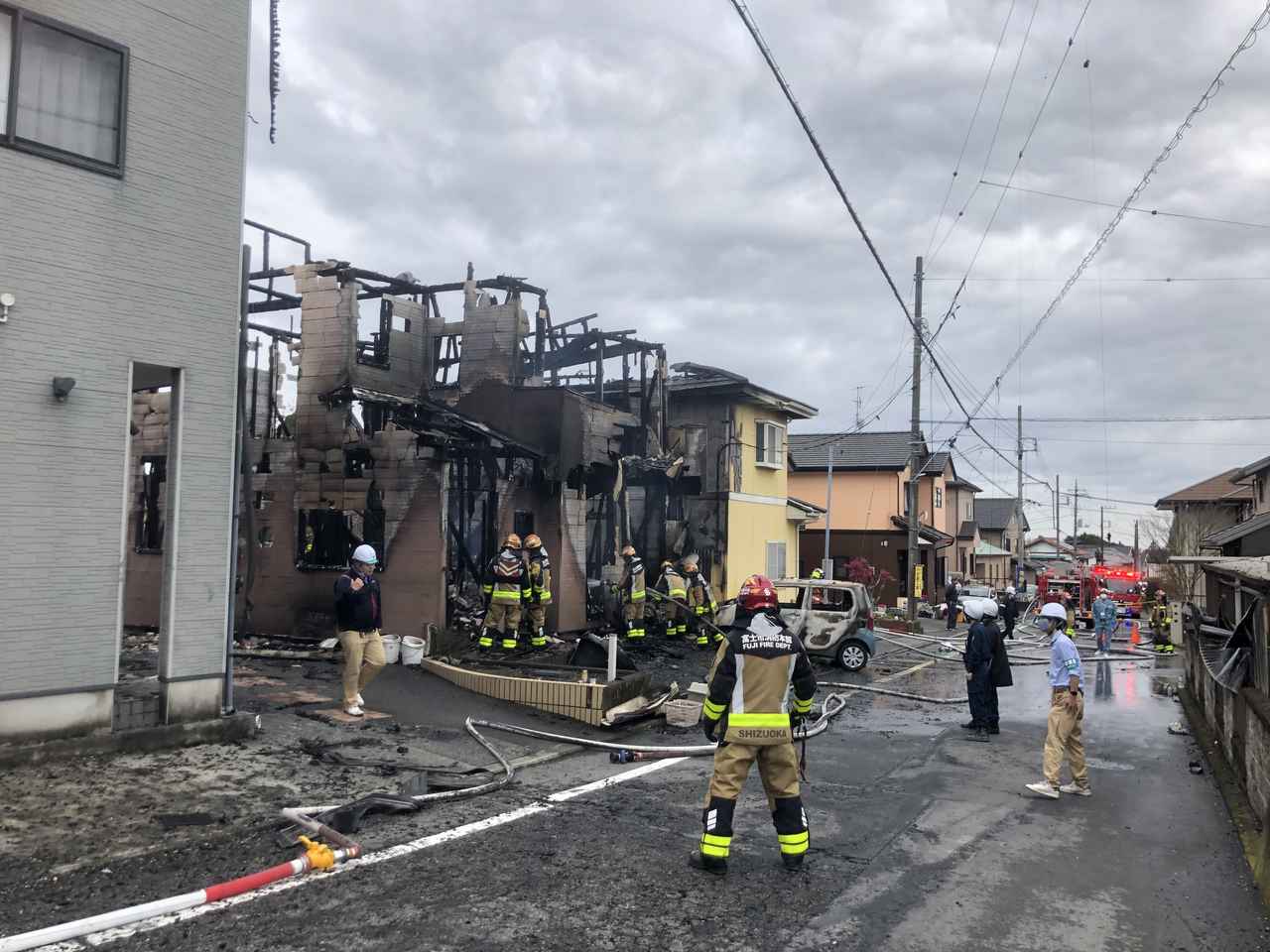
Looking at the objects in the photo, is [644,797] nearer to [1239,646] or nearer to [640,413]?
[1239,646]

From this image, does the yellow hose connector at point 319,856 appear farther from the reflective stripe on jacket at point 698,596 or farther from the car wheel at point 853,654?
A: the reflective stripe on jacket at point 698,596

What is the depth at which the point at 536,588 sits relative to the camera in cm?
1453

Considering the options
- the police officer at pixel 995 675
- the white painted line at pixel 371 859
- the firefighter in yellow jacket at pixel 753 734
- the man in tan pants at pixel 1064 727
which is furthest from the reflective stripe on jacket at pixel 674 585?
the firefighter in yellow jacket at pixel 753 734

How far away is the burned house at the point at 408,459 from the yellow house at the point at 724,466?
198 inches

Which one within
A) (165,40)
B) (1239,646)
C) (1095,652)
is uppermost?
(165,40)

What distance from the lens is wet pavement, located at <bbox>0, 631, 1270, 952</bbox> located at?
4711 mm

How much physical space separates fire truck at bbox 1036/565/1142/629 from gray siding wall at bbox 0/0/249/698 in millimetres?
31805

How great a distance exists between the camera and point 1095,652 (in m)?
23.5

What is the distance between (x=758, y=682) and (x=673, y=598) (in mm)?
12870

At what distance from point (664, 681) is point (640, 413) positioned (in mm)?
8840

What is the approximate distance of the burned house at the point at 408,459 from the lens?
47.1ft

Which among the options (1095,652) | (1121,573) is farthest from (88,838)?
(1121,573)

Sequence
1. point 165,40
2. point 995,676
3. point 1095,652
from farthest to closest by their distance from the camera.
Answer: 1. point 1095,652
2. point 995,676
3. point 165,40

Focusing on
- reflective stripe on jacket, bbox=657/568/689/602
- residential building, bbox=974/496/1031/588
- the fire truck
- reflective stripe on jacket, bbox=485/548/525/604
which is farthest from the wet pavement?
residential building, bbox=974/496/1031/588
